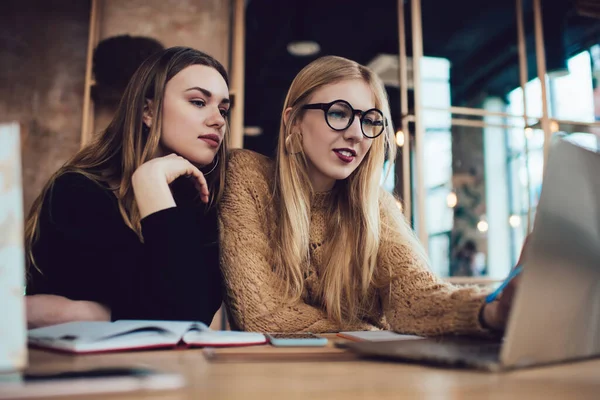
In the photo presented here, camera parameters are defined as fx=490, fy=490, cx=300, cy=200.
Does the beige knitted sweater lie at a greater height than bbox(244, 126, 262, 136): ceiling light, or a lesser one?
lesser

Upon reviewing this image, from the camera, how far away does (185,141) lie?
1.41 metres

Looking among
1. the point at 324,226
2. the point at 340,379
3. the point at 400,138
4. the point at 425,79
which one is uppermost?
the point at 425,79

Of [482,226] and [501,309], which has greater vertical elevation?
[482,226]

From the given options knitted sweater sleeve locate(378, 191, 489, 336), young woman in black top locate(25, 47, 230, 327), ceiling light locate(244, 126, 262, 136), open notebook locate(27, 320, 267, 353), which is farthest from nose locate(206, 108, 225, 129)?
ceiling light locate(244, 126, 262, 136)

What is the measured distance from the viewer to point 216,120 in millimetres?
1428

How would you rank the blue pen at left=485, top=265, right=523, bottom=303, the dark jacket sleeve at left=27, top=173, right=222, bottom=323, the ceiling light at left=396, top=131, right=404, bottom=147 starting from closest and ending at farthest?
the blue pen at left=485, top=265, right=523, bottom=303
the dark jacket sleeve at left=27, top=173, right=222, bottom=323
the ceiling light at left=396, top=131, right=404, bottom=147

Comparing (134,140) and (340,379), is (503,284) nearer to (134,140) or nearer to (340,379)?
(340,379)

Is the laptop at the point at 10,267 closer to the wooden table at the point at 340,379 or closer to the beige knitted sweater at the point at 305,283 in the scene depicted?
the wooden table at the point at 340,379

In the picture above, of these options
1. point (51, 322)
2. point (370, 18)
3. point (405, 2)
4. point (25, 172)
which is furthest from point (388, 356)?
point (370, 18)

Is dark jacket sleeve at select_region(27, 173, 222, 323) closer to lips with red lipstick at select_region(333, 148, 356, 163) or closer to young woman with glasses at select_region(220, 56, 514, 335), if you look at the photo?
young woman with glasses at select_region(220, 56, 514, 335)

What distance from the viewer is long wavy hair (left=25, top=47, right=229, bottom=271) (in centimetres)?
135

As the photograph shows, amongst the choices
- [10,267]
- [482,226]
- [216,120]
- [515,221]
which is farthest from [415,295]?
[515,221]

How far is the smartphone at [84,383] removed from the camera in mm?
397

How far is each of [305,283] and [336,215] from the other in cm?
24
